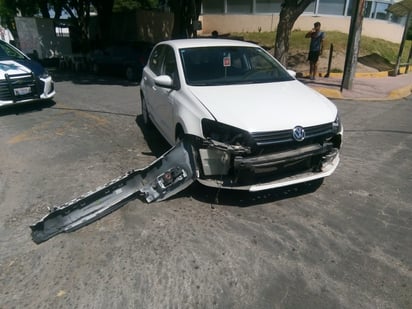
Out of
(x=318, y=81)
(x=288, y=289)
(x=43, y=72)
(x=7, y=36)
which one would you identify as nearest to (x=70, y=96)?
(x=43, y=72)

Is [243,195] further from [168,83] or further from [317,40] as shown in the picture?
[317,40]

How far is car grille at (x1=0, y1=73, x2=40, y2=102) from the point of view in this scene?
719cm

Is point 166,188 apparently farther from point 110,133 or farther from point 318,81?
point 318,81

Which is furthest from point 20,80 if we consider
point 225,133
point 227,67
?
point 225,133

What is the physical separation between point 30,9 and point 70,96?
945 inches

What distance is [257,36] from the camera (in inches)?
762

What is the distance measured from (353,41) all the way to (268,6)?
12414 millimetres

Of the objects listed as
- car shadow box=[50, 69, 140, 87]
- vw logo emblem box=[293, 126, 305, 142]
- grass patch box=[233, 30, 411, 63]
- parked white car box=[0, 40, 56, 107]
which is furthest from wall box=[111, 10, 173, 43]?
vw logo emblem box=[293, 126, 305, 142]

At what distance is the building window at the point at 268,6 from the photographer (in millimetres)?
20453

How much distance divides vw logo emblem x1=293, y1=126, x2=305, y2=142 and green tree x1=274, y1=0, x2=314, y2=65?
25.2 ft

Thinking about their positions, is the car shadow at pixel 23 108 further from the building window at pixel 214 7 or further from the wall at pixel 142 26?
the building window at pixel 214 7

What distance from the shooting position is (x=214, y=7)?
856 inches

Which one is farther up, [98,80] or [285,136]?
[285,136]

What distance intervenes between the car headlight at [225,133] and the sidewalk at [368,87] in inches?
279
